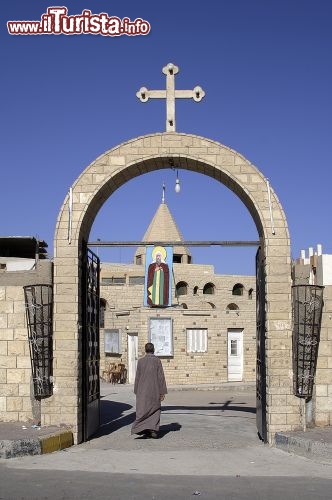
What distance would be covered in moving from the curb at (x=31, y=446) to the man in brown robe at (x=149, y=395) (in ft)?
4.85

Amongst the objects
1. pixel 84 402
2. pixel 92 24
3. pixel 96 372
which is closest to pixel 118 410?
pixel 96 372

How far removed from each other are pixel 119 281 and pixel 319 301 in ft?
127

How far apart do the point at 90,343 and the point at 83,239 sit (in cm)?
172

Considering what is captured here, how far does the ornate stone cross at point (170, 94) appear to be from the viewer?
10812 mm

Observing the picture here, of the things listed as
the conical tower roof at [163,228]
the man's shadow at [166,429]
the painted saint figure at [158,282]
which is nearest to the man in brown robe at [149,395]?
the man's shadow at [166,429]

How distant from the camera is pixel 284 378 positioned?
33.3 feet

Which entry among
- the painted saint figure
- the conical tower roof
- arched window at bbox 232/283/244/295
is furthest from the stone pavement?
arched window at bbox 232/283/244/295

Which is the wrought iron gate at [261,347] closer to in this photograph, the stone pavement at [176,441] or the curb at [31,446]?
the stone pavement at [176,441]

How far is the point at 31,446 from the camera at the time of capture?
29.1 ft

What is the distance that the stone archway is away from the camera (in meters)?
10.1

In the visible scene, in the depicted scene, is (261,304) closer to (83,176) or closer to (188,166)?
(188,166)

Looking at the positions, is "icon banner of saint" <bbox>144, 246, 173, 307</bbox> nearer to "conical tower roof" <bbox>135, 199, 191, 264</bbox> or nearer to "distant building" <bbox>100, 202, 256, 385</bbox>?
"distant building" <bbox>100, 202, 256, 385</bbox>

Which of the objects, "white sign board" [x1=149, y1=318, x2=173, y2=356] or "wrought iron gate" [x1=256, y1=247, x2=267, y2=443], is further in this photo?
"white sign board" [x1=149, y1=318, x2=173, y2=356]

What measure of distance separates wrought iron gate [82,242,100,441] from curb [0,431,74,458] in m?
1.05
